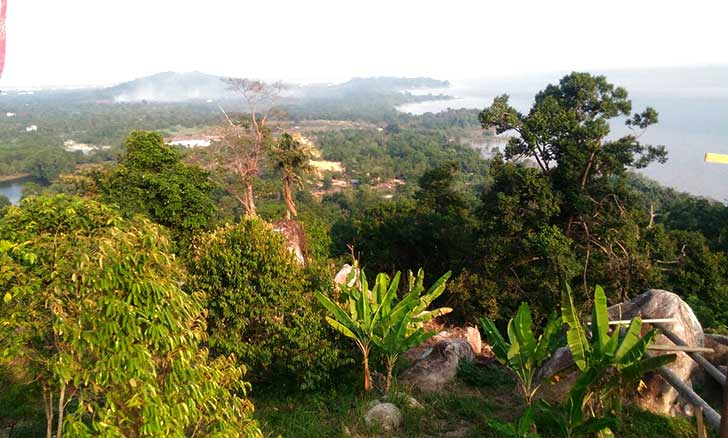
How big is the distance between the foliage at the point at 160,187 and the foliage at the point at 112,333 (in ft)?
36.9

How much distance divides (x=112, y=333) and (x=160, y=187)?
12.2 metres

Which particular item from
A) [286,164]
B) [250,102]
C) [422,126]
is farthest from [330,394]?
[422,126]

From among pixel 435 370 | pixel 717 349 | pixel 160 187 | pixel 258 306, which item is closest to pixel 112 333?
pixel 258 306

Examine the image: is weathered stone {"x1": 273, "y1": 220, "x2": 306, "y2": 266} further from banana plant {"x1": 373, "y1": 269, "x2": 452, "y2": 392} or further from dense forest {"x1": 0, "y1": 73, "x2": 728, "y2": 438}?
banana plant {"x1": 373, "y1": 269, "x2": 452, "y2": 392}

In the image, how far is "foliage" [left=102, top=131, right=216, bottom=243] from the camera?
13.9 meters

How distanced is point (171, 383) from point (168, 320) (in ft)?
1.25

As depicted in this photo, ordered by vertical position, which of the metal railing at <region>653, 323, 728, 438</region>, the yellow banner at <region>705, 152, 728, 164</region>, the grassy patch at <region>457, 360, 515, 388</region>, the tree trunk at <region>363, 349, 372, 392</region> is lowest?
the grassy patch at <region>457, 360, 515, 388</region>

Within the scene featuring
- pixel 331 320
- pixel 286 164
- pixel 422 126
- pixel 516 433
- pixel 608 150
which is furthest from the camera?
pixel 422 126

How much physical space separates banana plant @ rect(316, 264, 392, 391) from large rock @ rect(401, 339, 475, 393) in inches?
32.8

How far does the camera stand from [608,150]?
11.7 meters

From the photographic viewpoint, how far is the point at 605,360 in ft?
15.1

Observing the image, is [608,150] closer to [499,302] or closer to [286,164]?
[499,302]

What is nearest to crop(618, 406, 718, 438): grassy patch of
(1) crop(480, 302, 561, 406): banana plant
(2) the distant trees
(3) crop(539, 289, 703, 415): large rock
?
(3) crop(539, 289, 703, 415): large rock

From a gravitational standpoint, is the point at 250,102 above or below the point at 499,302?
above
